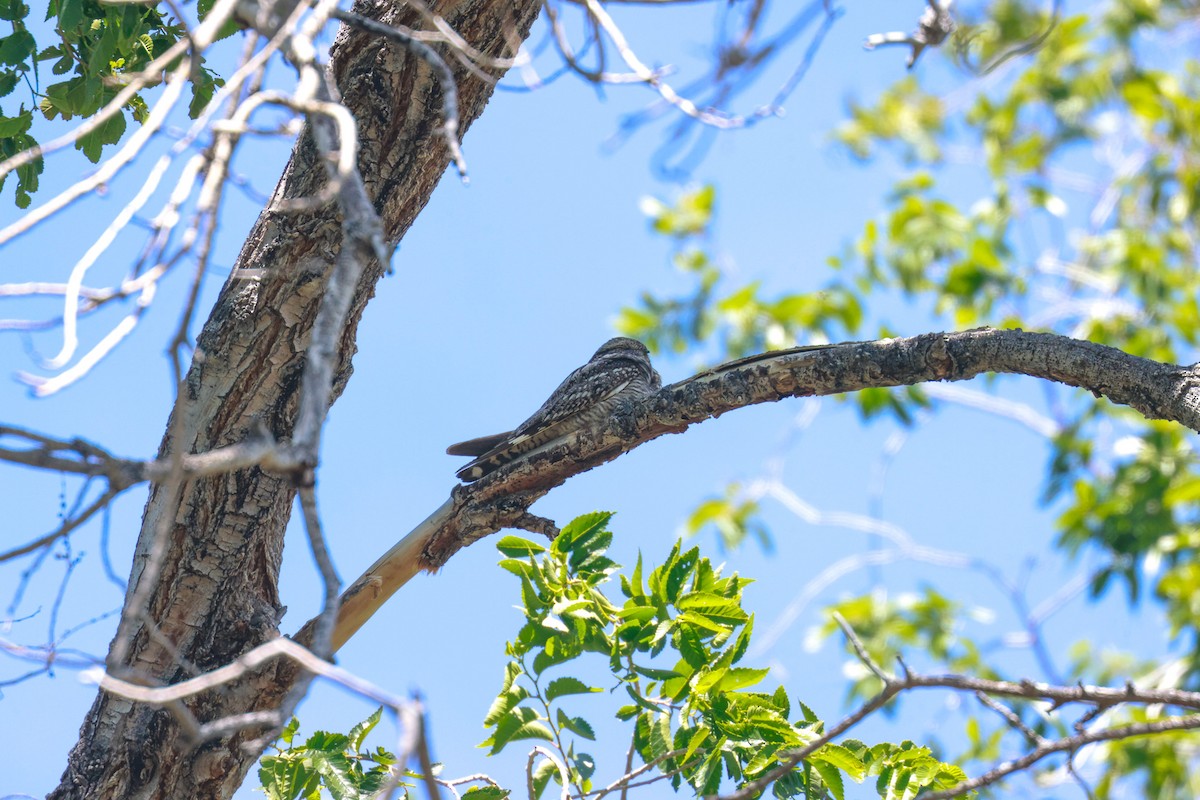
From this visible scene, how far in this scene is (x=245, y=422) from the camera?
3037 millimetres

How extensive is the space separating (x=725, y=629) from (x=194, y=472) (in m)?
1.78

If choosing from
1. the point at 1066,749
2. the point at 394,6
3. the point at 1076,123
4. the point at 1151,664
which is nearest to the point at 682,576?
the point at 1066,749

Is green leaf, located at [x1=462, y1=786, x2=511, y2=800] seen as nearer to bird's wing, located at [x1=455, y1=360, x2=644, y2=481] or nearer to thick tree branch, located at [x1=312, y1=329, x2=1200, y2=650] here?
thick tree branch, located at [x1=312, y1=329, x2=1200, y2=650]

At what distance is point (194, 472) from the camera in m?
1.38

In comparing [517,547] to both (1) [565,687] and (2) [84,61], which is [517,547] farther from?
(2) [84,61]

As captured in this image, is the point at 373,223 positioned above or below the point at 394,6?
below

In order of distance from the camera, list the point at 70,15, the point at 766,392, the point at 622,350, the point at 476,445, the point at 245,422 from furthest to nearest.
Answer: the point at 622,350 → the point at 476,445 → the point at 766,392 → the point at 245,422 → the point at 70,15

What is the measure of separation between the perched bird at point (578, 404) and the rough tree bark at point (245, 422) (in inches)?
39.3

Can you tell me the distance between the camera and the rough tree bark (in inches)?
116

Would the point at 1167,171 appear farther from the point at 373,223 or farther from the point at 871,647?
the point at 373,223

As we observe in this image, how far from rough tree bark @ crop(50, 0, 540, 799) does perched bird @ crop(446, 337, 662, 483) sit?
39.3 inches

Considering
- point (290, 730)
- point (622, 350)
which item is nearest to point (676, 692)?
point (290, 730)

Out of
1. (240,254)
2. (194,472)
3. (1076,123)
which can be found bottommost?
(194,472)

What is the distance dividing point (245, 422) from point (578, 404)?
2022 mm
